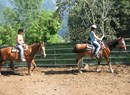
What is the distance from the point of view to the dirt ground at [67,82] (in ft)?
42.6

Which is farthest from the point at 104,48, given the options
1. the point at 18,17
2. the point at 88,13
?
the point at 18,17

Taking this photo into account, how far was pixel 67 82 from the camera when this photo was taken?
48.1 feet

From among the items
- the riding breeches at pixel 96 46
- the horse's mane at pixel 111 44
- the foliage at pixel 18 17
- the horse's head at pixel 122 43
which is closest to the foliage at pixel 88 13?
the horse's mane at pixel 111 44

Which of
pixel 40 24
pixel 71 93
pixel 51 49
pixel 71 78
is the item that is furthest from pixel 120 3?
pixel 71 93

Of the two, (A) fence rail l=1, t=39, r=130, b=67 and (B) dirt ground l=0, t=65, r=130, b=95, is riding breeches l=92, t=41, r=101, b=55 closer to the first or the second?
(B) dirt ground l=0, t=65, r=130, b=95

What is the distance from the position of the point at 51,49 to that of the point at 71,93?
717 centimetres

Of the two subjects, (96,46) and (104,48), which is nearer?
(96,46)

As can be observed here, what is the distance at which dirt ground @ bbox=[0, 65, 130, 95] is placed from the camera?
42.6 ft

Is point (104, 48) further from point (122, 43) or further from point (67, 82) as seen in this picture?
point (67, 82)

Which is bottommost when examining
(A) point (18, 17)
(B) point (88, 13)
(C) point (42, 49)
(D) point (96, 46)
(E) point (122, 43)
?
(C) point (42, 49)

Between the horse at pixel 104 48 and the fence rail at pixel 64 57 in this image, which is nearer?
the horse at pixel 104 48

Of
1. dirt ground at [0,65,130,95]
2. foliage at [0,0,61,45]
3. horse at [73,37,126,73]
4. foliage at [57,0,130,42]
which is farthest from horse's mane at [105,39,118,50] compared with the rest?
foliage at [0,0,61,45]

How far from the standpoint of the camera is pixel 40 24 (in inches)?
1994

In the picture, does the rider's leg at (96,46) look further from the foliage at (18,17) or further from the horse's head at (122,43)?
the foliage at (18,17)
